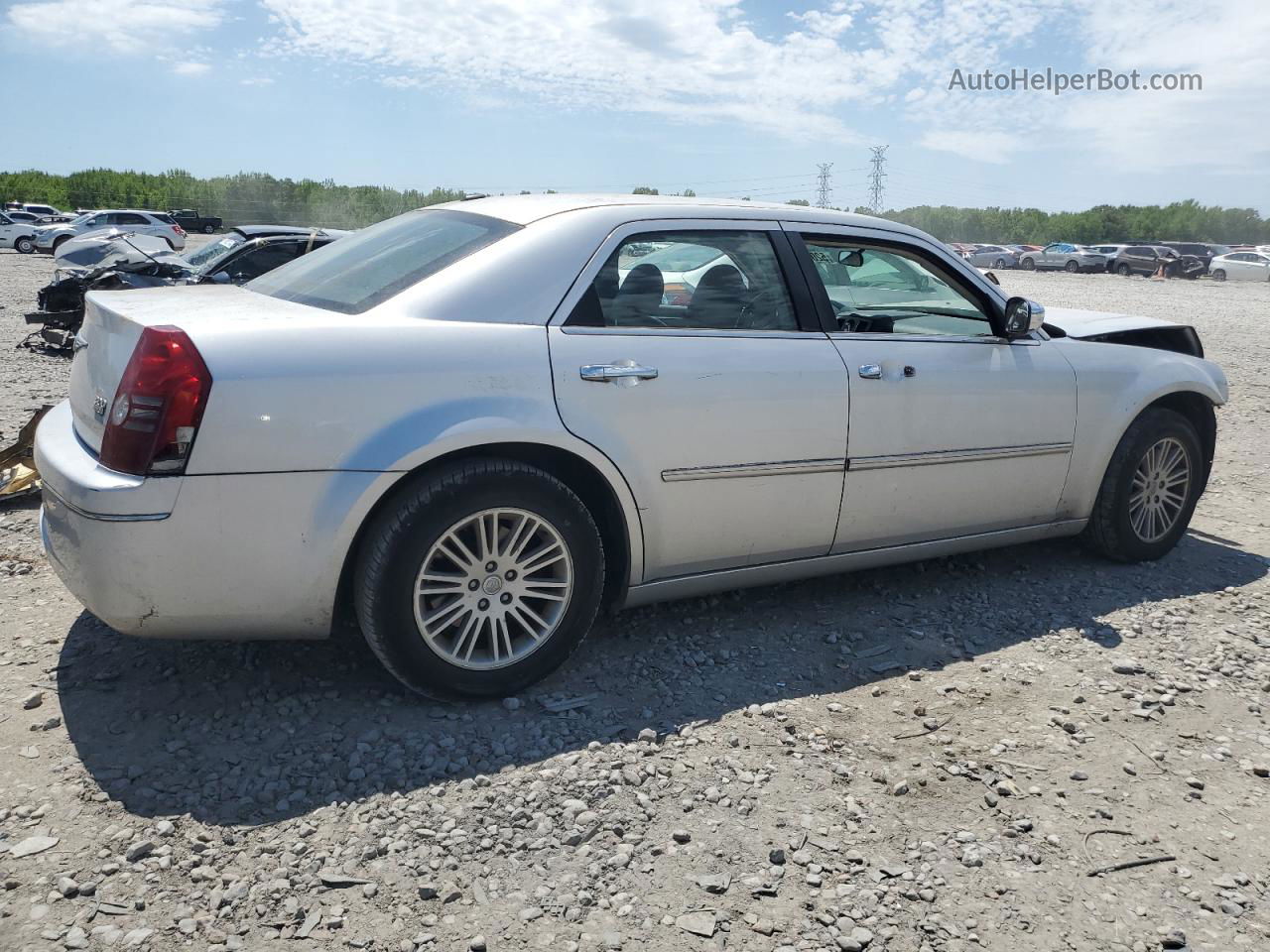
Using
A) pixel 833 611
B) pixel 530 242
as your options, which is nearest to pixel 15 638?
pixel 530 242

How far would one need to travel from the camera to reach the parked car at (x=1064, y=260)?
47.3m

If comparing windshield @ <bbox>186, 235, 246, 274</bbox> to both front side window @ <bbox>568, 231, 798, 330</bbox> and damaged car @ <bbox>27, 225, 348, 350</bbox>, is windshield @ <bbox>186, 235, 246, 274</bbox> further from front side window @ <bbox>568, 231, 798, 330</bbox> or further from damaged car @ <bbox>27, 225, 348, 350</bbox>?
front side window @ <bbox>568, 231, 798, 330</bbox>

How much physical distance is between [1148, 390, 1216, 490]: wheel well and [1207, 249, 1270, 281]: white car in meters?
→ 42.8

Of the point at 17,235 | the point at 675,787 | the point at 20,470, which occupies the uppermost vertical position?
the point at 17,235

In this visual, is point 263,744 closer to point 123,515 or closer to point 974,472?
point 123,515

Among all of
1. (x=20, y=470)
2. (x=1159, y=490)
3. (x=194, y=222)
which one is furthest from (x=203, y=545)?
(x=194, y=222)

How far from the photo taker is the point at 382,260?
3.60 meters

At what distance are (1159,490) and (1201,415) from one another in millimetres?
517

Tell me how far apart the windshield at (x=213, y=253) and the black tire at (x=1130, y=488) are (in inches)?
419

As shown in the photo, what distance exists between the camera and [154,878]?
2393mm

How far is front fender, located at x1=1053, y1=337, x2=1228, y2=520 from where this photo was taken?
15.0 ft

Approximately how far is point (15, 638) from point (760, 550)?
2733mm

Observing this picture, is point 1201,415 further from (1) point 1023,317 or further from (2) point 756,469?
(2) point 756,469

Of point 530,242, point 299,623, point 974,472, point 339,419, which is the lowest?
point 299,623
